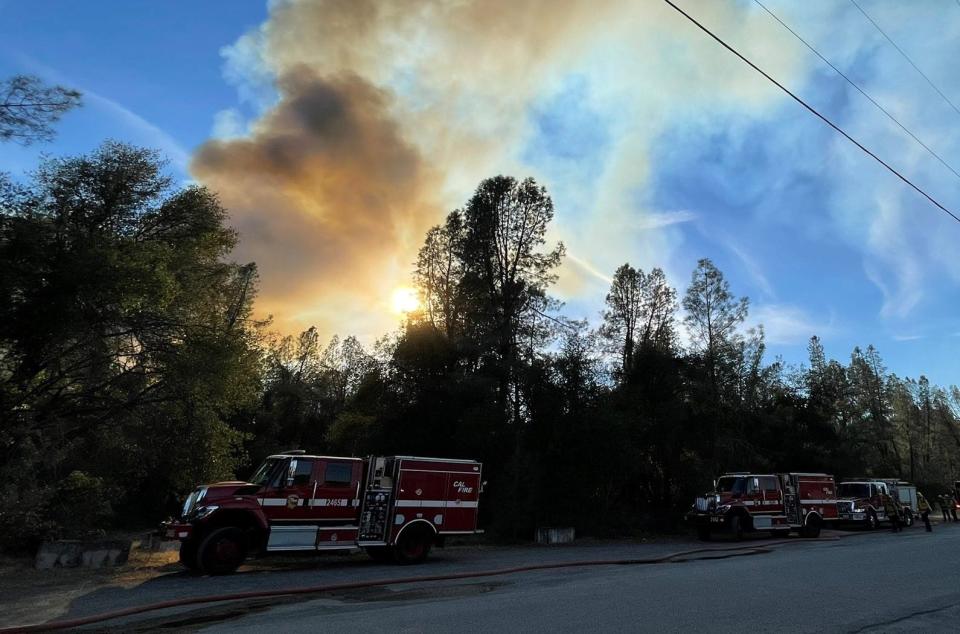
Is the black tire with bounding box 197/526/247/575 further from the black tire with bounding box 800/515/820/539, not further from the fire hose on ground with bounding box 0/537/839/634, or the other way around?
the black tire with bounding box 800/515/820/539

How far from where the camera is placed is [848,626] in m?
6.75

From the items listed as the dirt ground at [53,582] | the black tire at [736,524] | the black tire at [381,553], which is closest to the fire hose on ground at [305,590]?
the dirt ground at [53,582]

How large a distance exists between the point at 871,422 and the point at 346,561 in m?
55.2

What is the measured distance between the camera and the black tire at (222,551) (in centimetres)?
1211

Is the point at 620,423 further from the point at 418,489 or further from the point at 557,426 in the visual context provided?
the point at 418,489

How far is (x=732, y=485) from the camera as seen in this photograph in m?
23.5

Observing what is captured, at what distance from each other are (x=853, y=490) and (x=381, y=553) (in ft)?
A: 92.9

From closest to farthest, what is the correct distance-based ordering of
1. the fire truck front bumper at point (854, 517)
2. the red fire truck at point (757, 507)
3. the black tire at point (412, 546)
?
the black tire at point (412, 546)
the red fire truck at point (757, 507)
the fire truck front bumper at point (854, 517)

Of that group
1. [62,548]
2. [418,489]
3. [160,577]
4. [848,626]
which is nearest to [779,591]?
[848,626]

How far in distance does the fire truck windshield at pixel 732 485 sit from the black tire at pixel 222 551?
1928 centimetres

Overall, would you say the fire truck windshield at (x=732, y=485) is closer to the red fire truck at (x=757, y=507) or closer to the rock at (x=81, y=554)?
the red fire truck at (x=757, y=507)

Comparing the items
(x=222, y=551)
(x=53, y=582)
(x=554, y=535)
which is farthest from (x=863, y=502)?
(x=53, y=582)

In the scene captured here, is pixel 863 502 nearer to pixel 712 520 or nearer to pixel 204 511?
pixel 712 520

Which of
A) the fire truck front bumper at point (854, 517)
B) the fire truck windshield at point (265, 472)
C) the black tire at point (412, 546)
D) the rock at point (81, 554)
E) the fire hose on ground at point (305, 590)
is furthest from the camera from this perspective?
the fire truck front bumper at point (854, 517)
